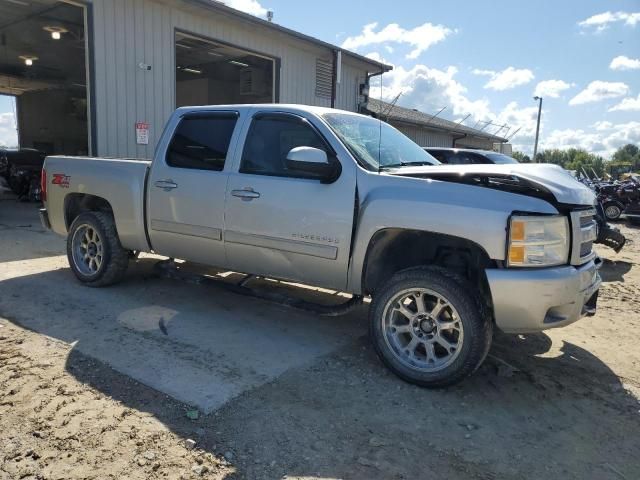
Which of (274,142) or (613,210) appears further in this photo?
(613,210)

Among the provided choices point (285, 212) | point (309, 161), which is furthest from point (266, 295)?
point (309, 161)

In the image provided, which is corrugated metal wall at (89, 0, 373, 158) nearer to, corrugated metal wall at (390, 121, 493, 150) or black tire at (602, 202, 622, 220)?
corrugated metal wall at (390, 121, 493, 150)

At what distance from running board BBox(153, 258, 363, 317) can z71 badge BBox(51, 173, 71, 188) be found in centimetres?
157

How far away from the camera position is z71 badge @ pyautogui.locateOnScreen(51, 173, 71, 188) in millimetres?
5855

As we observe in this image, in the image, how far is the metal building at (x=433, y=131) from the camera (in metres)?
21.5

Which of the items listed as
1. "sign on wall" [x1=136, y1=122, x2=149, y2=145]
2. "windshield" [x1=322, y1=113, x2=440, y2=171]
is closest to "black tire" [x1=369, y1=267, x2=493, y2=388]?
"windshield" [x1=322, y1=113, x2=440, y2=171]

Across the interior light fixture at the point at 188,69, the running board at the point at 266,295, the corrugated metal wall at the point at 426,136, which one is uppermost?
the interior light fixture at the point at 188,69

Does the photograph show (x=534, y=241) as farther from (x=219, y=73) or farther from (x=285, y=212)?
(x=219, y=73)

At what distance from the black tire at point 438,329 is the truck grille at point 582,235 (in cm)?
72

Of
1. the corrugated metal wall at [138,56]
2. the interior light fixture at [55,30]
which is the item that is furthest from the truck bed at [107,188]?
the interior light fixture at [55,30]

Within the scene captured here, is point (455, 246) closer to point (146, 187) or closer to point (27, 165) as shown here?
point (146, 187)

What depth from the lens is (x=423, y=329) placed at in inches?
144

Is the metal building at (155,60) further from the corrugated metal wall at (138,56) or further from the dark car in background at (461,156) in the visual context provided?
the dark car in background at (461,156)

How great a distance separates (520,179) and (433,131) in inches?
889
